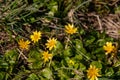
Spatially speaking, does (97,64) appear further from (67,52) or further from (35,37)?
(35,37)

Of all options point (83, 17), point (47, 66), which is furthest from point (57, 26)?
point (47, 66)

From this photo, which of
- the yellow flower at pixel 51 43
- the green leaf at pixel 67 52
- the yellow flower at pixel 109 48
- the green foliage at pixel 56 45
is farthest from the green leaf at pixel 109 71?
the yellow flower at pixel 51 43

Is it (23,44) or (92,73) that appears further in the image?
(23,44)

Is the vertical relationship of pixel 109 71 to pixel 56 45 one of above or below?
below

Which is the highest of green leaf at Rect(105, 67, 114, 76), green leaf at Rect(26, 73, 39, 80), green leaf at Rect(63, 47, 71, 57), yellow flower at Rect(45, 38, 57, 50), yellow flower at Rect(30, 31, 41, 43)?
yellow flower at Rect(30, 31, 41, 43)

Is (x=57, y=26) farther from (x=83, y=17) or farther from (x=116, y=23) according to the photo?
(x=116, y=23)

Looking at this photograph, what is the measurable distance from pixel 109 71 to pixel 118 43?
293mm

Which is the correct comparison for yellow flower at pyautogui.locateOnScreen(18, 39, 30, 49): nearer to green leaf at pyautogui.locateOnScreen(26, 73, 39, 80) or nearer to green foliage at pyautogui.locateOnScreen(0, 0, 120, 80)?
green foliage at pyautogui.locateOnScreen(0, 0, 120, 80)

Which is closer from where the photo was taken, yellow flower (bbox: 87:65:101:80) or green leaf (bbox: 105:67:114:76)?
yellow flower (bbox: 87:65:101:80)

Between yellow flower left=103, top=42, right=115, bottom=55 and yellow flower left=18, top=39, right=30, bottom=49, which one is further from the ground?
yellow flower left=18, top=39, right=30, bottom=49

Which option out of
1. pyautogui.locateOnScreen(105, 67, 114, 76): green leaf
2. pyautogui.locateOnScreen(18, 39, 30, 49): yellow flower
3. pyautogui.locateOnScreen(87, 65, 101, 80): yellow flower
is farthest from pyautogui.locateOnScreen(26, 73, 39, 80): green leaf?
pyautogui.locateOnScreen(105, 67, 114, 76): green leaf

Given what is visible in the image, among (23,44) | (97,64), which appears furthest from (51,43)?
(97,64)

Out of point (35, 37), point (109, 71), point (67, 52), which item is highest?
point (35, 37)

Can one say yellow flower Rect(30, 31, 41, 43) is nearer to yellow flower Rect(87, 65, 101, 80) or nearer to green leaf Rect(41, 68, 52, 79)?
green leaf Rect(41, 68, 52, 79)
